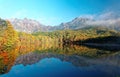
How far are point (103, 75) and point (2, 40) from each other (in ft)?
314

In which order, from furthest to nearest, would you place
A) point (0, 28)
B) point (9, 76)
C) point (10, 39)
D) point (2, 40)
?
Result: point (0, 28), point (10, 39), point (2, 40), point (9, 76)

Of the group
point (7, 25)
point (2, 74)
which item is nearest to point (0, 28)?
point (7, 25)

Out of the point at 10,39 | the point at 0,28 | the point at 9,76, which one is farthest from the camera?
the point at 0,28

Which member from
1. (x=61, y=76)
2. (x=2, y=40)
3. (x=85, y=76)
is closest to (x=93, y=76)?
(x=85, y=76)

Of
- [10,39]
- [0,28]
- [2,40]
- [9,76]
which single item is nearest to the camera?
[9,76]

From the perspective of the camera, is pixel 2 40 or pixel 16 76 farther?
pixel 2 40

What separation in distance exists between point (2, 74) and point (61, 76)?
12645 mm

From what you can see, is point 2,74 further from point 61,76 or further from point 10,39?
point 10,39

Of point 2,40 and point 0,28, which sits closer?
point 2,40

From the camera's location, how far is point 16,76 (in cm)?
4912

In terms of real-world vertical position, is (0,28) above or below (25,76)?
above

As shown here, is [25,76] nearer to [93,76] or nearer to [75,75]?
[75,75]

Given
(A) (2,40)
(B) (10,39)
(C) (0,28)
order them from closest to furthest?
1. (A) (2,40)
2. (B) (10,39)
3. (C) (0,28)

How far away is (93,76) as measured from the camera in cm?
4931
